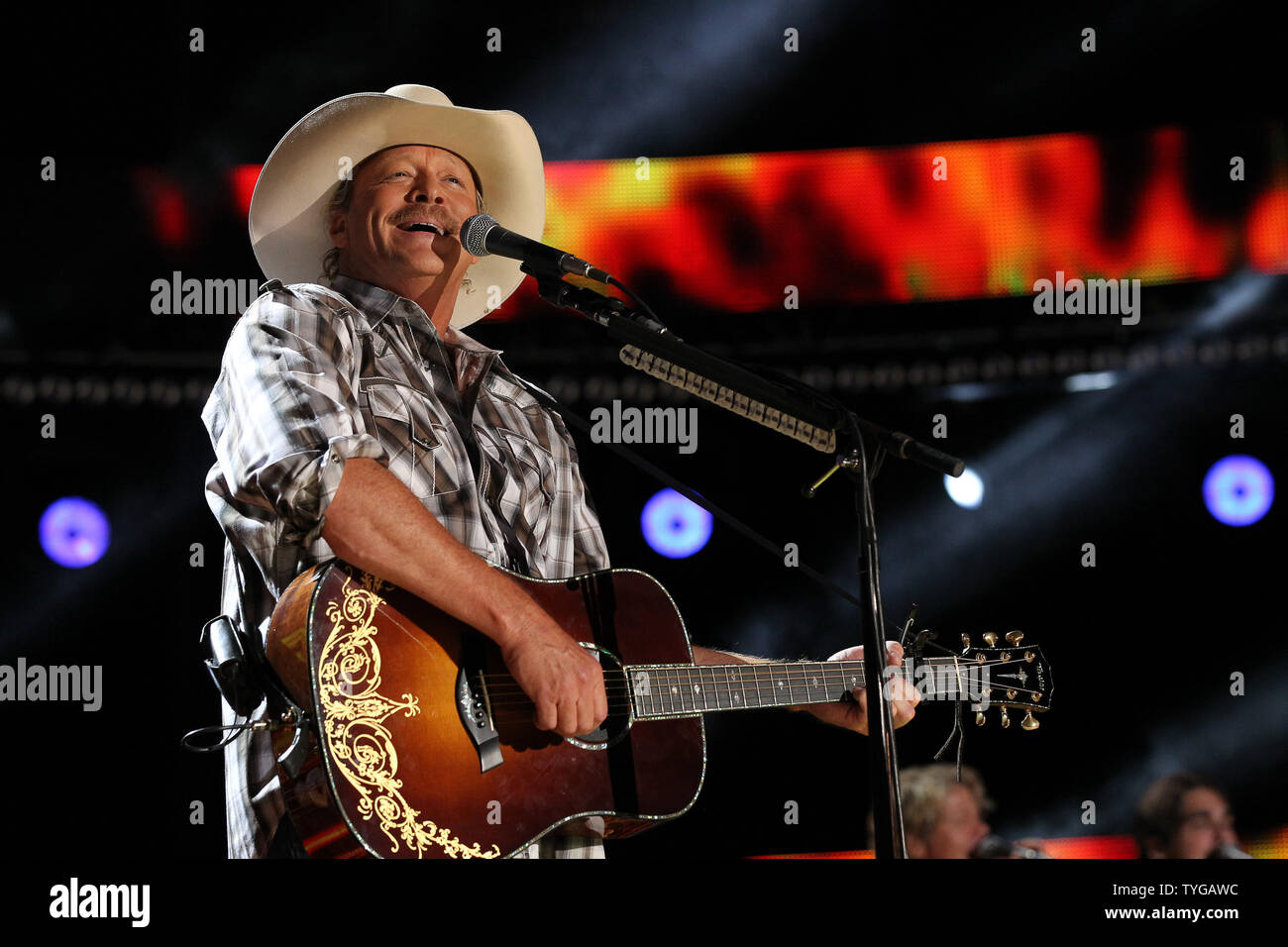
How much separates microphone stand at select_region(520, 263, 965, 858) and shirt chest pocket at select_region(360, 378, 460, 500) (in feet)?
1.29

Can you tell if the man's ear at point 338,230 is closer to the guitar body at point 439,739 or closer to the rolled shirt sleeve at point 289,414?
the rolled shirt sleeve at point 289,414

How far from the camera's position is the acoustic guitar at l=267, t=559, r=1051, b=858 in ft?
6.24

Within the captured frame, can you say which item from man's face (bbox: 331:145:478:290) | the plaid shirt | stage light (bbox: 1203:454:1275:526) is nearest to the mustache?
man's face (bbox: 331:145:478:290)

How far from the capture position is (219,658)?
1.99m

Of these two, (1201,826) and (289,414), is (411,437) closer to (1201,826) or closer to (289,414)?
(289,414)

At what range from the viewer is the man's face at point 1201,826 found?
4.02 meters

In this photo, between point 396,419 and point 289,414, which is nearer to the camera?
point 289,414

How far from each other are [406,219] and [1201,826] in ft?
11.3

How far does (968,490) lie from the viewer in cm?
471

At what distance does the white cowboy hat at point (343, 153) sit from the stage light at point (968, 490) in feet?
8.09

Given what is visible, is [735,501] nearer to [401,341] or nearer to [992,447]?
[992,447]

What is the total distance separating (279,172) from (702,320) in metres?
1.96

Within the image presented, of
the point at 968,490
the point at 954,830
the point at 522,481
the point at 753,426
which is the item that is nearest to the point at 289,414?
the point at 522,481

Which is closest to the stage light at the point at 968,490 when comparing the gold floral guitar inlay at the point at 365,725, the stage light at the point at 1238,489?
the stage light at the point at 1238,489
